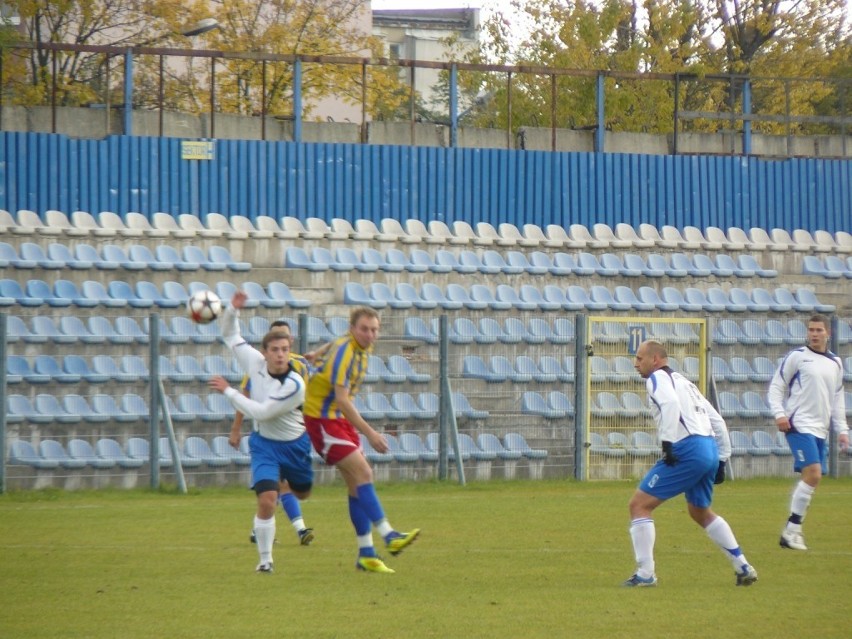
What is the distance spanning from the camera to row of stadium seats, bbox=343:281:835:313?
20344 mm

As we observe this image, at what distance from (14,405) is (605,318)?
793 centimetres

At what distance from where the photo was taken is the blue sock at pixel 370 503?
9688 mm

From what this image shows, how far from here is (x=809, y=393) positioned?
11.9 metres

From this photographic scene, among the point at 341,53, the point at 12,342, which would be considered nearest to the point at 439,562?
the point at 12,342

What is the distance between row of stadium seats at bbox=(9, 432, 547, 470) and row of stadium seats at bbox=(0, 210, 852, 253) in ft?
16.6

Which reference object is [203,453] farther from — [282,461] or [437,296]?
[282,461]

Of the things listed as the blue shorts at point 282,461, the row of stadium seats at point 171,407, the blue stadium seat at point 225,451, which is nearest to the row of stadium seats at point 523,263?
the row of stadium seats at point 171,407

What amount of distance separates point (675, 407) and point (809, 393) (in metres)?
3.37

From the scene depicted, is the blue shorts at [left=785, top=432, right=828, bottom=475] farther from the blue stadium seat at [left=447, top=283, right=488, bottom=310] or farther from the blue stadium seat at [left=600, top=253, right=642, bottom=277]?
the blue stadium seat at [left=600, top=253, right=642, bottom=277]

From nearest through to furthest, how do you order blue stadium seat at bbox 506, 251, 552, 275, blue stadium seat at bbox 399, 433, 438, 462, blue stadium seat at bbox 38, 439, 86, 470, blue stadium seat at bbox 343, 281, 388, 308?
blue stadium seat at bbox 38, 439, 86, 470 → blue stadium seat at bbox 399, 433, 438, 462 → blue stadium seat at bbox 343, 281, 388, 308 → blue stadium seat at bbox 506, 251, 552, 275

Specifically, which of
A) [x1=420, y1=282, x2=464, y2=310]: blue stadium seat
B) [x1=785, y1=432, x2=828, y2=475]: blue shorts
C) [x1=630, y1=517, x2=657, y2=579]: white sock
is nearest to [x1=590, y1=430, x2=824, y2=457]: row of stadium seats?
[x1=420, y1=282, x2=464, y2=310]: blue stadium seat

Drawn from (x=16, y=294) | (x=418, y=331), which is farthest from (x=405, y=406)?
(x=16, y=294)

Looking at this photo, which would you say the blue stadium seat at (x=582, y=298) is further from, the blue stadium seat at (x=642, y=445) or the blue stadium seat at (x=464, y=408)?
the blue stadium seat at (x=464, y=408)

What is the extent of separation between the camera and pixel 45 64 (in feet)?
110
